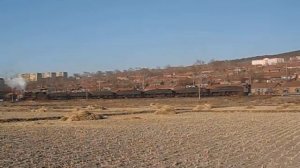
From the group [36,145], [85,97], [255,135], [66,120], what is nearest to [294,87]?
[85,97]

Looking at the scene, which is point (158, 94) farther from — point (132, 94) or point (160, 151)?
point (160, 151)

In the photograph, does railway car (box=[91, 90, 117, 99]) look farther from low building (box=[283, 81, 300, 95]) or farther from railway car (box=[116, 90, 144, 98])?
low building (box=[283, 81, 300, 95])

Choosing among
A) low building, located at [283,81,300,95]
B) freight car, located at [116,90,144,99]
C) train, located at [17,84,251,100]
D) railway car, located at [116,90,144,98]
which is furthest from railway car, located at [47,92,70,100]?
low building, located at [283,81,300,95]

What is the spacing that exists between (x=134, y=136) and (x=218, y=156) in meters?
8.23

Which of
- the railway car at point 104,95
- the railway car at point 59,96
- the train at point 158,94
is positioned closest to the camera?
the train at point 158,94

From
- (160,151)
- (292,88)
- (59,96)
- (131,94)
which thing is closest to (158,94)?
Result: (131,94)

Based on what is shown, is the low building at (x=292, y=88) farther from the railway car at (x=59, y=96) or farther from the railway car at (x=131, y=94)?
the railway car at (x=59, y=96)

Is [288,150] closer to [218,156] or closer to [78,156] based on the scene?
[218,156]

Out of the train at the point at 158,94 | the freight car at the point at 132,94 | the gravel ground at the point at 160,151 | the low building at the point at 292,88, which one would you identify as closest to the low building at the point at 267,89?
the low building at the point at 292,88

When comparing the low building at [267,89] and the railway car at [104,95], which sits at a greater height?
the low building at [267,89]

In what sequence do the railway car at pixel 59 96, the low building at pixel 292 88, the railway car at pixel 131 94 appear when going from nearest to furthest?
the low building at pixel 292 88 < the railway car at pixel 131 94 < the railway car at pixel 59 96

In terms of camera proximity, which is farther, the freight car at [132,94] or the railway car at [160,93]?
the freight car at [132,94]

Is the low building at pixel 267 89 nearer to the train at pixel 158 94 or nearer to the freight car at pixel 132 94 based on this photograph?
the train at pixel 158 94

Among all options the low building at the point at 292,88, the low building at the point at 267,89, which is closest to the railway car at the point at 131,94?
the low building at the point at 267,89
